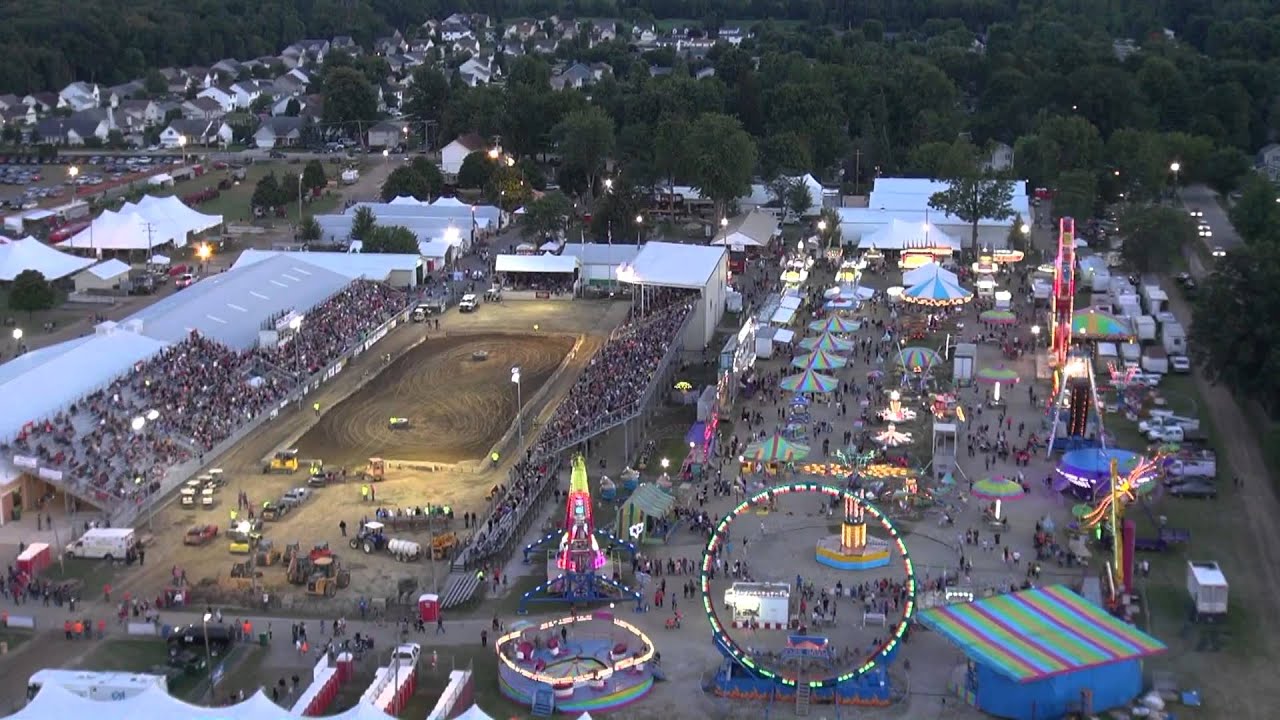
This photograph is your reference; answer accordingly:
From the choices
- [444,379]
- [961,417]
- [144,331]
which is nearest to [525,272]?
[444,379]

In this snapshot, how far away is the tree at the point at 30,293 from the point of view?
5984 cm

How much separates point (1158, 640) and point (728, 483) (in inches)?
513

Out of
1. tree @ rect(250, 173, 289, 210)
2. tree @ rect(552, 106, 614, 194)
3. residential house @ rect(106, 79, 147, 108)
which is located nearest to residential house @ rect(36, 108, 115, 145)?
residential house @ rect(106, 79, 147, 108)

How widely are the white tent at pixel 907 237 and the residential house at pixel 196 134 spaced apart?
57215 mm

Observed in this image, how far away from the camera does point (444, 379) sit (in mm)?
52688

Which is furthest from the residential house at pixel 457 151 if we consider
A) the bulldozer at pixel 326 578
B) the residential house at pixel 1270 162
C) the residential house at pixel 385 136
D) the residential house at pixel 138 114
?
the bulldozer at pixel 326 578

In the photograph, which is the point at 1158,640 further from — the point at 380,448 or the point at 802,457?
the point at 380,448

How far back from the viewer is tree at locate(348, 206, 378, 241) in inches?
2817

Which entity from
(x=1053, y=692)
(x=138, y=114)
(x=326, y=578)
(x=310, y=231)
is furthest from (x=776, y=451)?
(x=138, y=114)

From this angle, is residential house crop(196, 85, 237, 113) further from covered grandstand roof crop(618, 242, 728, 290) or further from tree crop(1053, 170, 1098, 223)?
tree crop(1053, 170, 1098, 223)

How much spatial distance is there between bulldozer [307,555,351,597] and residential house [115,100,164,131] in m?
86.9

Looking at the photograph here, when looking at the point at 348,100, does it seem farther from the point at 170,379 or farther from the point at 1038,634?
the point at 1038,634

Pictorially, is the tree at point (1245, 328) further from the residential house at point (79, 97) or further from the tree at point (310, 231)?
the residential house at point (79, 97)

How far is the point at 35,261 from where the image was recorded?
65.4 m
